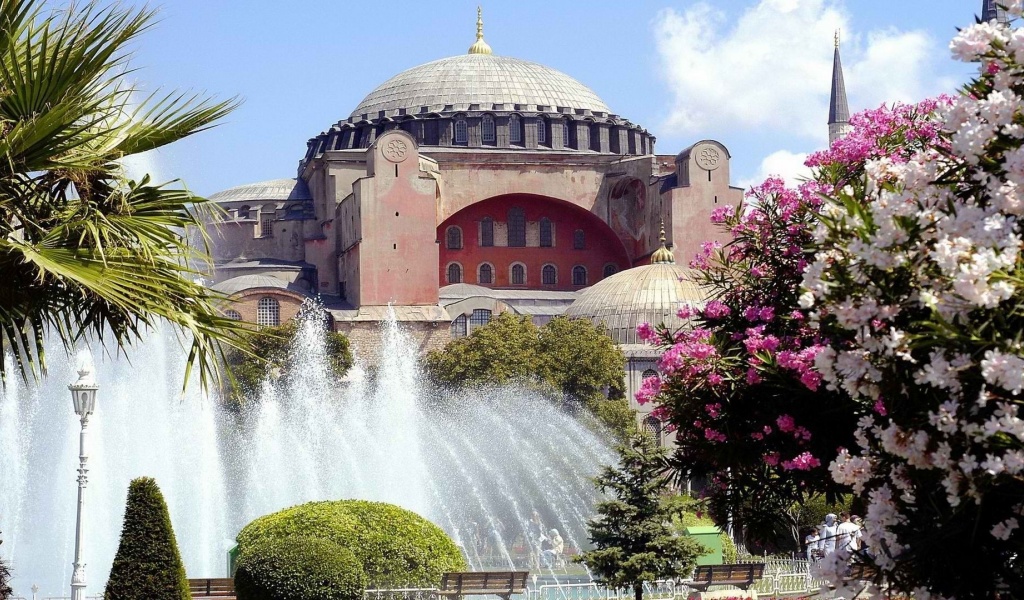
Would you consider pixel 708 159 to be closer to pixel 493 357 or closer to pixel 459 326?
pixel 459 326

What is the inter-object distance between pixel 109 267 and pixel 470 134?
57827mm

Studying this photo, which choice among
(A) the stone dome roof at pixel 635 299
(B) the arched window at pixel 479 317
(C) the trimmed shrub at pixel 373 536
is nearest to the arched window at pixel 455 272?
(B) the arched window at pixel 479 317

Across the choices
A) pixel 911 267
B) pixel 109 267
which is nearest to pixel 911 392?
pixel 911 267

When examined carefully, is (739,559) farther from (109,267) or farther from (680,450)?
(109,267)

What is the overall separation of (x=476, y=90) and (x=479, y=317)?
1473 centimetres

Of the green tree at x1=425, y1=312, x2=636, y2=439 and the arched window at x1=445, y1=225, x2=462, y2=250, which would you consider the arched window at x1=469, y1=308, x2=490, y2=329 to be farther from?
the green tree at x1=425, y1=312, x2=636, y2=439

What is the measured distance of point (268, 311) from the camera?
178 feet

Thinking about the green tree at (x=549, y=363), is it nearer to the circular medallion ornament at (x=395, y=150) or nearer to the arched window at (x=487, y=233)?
the circular medallion ornament at (x=395, y=150)

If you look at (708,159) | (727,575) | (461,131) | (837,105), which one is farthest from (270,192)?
(727,575)

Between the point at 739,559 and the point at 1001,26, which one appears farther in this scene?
the point at 739,559

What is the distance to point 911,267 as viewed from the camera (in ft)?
16.9

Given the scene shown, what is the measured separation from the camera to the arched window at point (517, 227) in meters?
63.0

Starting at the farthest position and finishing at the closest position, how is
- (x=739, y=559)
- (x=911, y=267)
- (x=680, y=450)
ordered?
(x=739, y=559)
(x=680, y=450)
(x=911, y=267)

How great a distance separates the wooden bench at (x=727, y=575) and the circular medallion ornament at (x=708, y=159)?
4068 cm
